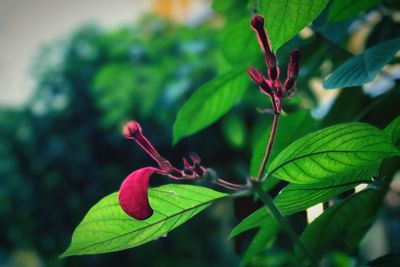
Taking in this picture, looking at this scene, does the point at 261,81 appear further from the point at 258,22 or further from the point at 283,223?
the point at 283,223

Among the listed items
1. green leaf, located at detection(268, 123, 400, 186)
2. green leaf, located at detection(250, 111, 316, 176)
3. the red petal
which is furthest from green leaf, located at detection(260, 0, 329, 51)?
green leaf, located at detection(250, 111, 316, 176)

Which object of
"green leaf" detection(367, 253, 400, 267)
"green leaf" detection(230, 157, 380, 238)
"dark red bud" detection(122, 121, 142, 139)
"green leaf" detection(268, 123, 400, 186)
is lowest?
"green leaf" detection(367, 253, 400, 267)

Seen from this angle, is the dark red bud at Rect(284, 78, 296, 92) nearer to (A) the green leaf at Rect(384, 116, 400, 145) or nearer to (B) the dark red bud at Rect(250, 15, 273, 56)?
(B) the dark red bud at Rect(250, 15, 273, 56)

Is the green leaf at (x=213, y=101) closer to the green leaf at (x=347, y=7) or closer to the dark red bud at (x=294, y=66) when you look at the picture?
the green leaf at (x=347, y=7)

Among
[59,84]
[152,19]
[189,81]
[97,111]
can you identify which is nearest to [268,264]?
[189,81]

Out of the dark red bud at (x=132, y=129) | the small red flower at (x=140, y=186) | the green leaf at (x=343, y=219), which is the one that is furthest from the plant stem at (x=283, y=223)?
the green leaf at (x=343, y=219)

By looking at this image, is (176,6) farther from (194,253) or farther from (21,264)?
(21,264)
